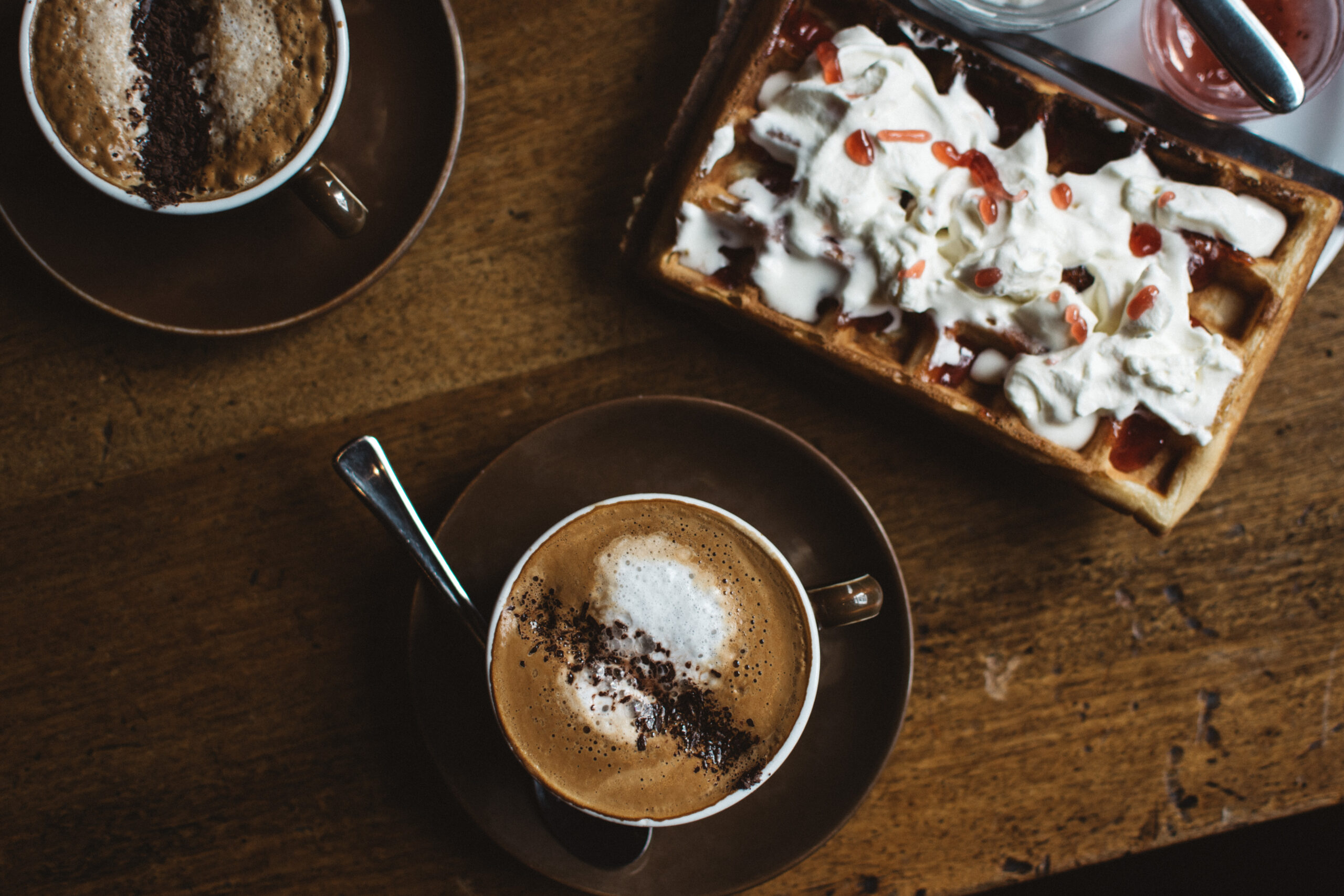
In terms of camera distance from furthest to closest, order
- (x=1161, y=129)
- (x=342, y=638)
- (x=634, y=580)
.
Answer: (x=342, y=638)
(x=1161, y=129)
(x=634, y=580)

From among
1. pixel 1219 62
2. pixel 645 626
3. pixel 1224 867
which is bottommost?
pixel 1224 867

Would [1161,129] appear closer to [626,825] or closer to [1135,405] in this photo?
[1135,405]

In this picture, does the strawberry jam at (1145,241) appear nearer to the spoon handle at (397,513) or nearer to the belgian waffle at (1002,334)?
the belgian waffle at (1002,334)

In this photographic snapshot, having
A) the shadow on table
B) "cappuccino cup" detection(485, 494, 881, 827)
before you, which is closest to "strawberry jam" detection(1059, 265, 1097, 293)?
"cappuccino cup" detection(485, 494, 881, 827)

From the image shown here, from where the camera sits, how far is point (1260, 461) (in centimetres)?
194

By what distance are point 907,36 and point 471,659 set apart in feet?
5.28

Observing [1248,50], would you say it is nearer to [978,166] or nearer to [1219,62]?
[1219,62]

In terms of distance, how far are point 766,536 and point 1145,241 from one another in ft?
3.19

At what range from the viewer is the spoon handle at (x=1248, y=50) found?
1.64 metres

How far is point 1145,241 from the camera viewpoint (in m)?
1.64

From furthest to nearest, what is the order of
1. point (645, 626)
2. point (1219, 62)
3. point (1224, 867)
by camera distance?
1. point (1224, 867)
2. point (1219, 62)
3. point (645, 626)

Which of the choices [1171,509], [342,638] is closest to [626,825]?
[342,638]

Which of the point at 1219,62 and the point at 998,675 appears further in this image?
the point at 998,675

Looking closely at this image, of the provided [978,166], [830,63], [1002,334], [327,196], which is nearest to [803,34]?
[830,63]
